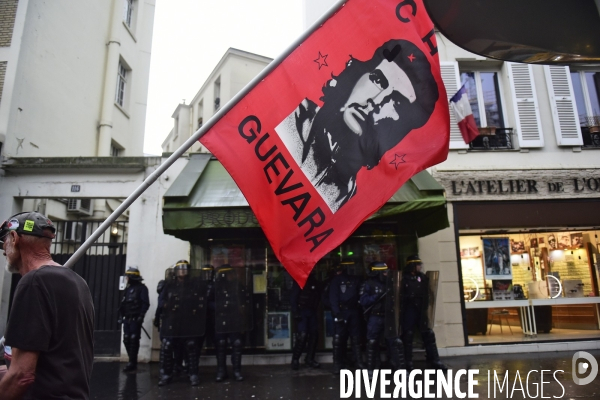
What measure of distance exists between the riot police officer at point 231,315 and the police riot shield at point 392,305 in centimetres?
272

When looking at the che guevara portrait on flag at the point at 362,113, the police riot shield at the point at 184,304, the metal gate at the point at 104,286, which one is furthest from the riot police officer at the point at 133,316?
the che guevara portrait on flag at the point at 362,113

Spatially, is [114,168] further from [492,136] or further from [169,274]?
[492,136]

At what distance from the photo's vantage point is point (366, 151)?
334cm

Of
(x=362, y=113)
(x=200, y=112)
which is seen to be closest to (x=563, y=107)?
(x=362, y=113)

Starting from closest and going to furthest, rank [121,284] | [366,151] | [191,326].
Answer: [366,151] < [191,326] < [121,284]

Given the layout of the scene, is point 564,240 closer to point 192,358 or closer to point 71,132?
point 192,358

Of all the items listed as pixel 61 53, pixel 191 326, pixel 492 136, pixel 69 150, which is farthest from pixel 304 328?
pixel 61 53

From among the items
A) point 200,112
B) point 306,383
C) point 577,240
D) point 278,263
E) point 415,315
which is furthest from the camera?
point 200,112

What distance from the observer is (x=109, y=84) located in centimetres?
1415

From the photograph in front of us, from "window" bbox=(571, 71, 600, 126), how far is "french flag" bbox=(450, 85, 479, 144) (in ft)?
13.2

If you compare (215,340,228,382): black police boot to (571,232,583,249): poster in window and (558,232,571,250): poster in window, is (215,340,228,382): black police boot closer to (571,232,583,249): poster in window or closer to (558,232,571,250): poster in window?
(558,232,571,250): poster in window

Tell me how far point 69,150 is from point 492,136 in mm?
12173

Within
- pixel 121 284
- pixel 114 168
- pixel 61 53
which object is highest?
pixel 61 53

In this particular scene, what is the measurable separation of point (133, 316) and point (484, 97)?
10136mm
